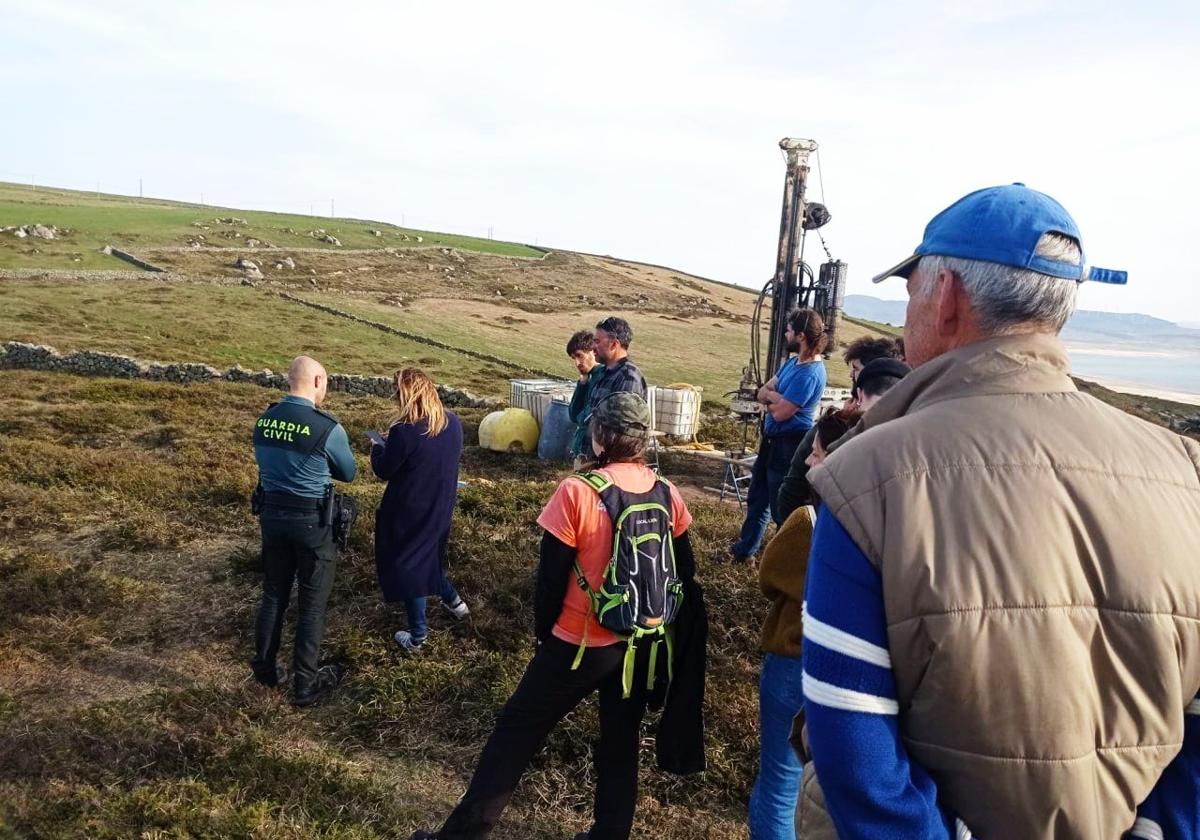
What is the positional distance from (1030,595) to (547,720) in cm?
260

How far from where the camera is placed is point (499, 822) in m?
4.19

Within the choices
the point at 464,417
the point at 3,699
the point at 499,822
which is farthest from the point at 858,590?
the point at 464,417

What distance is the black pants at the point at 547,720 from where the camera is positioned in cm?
352

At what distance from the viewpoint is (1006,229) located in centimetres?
Answer: 157

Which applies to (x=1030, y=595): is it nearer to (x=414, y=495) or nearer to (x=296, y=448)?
(x=296, y=448)

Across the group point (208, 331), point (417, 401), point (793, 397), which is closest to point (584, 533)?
point (417, 401)

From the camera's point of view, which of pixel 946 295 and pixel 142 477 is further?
pixel 142 477

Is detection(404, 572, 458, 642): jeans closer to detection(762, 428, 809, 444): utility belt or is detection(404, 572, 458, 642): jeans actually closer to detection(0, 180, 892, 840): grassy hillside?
detection(0, 180, 892, 840): grassy hillside

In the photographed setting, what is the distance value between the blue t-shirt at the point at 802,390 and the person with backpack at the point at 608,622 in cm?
291

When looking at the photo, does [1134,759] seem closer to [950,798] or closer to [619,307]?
[950,798]

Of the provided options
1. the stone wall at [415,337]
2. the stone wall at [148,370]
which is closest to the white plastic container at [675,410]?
the stone wall at [148,370]

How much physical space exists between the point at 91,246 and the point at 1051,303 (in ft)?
204

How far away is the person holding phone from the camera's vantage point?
5.48m

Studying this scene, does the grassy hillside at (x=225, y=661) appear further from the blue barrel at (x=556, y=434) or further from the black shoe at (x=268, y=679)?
the blue barrel at (x=556, y=434)
